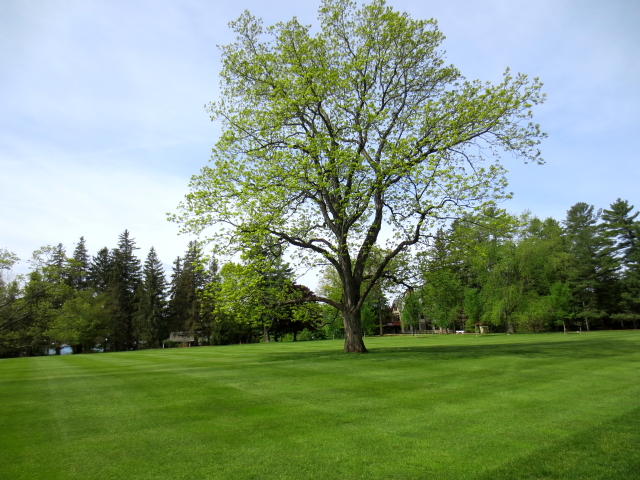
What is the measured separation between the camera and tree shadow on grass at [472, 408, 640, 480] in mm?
5051

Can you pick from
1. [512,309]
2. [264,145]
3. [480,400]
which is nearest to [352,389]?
[480,400]

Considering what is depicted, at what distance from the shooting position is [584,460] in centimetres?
551

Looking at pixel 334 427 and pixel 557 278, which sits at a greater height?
pixel 557 278

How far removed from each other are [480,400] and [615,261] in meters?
66.2

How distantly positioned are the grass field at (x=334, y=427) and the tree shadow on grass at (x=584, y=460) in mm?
26

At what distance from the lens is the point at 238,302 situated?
20406 millimetres

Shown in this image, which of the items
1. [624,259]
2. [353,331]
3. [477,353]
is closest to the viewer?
[477,353]

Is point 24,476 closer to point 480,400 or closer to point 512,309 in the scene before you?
point 480,400

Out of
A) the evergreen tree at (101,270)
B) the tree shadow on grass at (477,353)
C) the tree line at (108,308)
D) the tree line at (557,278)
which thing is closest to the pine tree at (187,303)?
Result: the tree line at (108,308)

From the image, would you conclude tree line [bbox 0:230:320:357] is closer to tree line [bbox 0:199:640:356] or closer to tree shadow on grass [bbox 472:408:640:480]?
tree line [bbox 0:199:640:356]

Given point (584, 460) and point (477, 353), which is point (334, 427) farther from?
point (477, 353)

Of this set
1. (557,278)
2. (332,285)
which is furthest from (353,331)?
(557,278)


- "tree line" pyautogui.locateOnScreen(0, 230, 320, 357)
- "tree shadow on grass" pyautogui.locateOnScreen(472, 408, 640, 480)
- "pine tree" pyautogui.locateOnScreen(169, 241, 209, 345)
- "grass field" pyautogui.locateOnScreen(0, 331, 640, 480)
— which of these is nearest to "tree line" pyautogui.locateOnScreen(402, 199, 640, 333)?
"tree line" pyautogui.locateOnScreen(0, 230, 320, 357)

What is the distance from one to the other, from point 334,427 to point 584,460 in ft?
11.9
